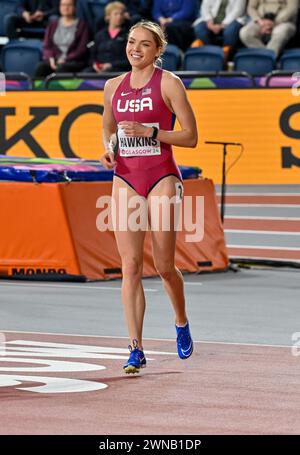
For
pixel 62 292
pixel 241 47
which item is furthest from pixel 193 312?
pixel 241 47

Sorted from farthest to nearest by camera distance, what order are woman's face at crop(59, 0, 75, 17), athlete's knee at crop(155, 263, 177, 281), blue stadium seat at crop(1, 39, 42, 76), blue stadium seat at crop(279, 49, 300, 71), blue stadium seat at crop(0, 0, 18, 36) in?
blue stadium seat at crop(0, 0, 18, 36) < blue stadium seat at crop(1, 39, 42, 76) < woman's face at crop(59, 0, 75, 17) < blue stadium seat at crop(279, 49, 300, 71) < athlete's knee at crop(155, 263, 177, 281)

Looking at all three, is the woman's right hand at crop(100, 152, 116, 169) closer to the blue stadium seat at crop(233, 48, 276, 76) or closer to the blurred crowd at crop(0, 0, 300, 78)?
the blue stadium seat at crop(233, 48, 276, 76)

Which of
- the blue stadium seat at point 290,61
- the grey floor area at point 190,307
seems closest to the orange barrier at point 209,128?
the blue stadium seat at point 290,61

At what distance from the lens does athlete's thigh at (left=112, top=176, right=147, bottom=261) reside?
7766 millimetres

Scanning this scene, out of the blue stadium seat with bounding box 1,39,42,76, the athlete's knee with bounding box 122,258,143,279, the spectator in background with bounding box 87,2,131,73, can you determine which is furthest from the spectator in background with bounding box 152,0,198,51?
the athlete's knee with bounding box 122,258,143,279

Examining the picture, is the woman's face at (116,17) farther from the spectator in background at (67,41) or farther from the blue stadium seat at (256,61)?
the blue stadium seat at (256,61)

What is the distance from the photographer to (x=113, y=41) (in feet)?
69.1

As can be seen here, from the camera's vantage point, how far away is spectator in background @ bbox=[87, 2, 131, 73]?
2098 cm

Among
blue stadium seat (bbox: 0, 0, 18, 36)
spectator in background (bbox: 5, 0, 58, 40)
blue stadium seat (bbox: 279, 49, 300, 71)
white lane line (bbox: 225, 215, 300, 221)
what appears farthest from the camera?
blue stadium seat (bbox: 0, 0, 18, 36)

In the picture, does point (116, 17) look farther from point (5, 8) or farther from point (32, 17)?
point (5, 8)

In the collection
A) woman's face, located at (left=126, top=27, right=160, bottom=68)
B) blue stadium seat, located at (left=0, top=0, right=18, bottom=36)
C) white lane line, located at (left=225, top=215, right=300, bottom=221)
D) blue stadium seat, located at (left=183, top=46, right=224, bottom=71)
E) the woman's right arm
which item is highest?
blue stadium seat, located at (left=0, top=0, right=18, bottom=36)

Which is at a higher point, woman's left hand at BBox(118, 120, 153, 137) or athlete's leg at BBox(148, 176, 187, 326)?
woman's left hand at BBox(118, 120, 153, 137)

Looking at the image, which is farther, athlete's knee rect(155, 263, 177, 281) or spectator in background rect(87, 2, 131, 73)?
spectator in background rect(87, 2, 131, 73)

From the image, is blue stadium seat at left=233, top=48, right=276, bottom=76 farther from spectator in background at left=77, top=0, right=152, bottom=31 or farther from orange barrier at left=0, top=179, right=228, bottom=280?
orange barrier at left=0, top=179, right=228, bottom=280
